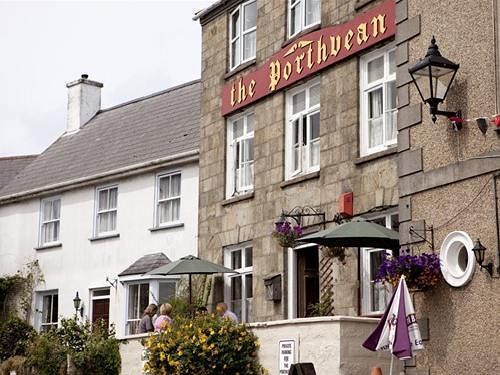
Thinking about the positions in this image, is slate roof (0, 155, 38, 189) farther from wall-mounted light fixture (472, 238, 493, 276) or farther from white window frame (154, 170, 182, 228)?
wall-mounted light fixture (472, 238, 493, 276)

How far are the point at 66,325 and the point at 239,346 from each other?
7.98 metres

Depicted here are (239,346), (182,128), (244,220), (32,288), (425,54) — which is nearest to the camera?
(425,54)

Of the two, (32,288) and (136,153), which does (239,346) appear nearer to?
(136,153)

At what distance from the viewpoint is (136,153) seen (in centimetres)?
2769

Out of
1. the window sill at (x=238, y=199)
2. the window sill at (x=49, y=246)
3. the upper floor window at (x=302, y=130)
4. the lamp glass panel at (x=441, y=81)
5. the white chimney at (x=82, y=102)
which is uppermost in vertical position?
the white chimney at (x=82, y=102)

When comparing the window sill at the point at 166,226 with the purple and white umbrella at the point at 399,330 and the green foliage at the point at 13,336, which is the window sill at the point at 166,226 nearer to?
the green foliage at the point at 13,336

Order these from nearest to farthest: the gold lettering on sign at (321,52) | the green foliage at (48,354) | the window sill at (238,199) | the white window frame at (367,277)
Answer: the white window frame at (367,277), the gold lettering on sign at (321,52), the window sill at (238,199), the green foliage at (48,354)

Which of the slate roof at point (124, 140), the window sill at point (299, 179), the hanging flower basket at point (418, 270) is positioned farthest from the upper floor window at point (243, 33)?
the hanging flower basket at point (418, 270)

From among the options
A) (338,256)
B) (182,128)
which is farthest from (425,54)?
(182,128)

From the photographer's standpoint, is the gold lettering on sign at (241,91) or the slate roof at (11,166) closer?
the gold lettering on sign at (241,91)

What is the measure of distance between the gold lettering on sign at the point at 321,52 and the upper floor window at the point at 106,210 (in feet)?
34.2

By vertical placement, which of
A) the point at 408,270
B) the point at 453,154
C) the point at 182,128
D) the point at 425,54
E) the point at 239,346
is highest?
the point at 182,128

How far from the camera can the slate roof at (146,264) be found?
24578 millimetres

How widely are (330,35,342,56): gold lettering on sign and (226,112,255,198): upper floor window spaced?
3.00 metres
